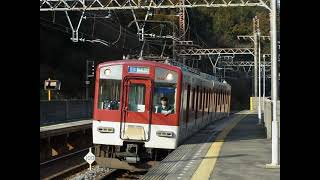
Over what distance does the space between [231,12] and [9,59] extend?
7219 cm

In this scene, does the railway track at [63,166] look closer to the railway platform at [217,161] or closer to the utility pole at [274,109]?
the railway platform at [217,161]

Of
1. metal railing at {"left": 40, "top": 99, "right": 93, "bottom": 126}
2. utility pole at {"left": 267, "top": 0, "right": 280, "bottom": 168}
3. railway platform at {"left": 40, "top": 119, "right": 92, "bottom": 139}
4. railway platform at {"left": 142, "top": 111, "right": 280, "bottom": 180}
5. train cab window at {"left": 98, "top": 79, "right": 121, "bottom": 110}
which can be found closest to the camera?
railway platform at {"left": 142, "top": 111, "right": 280, "bottom": 180}

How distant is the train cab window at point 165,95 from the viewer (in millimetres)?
13062

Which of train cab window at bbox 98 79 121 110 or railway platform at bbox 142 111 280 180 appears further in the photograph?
train cab window at bbox 98 79 121 110

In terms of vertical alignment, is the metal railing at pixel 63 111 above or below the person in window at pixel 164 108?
below

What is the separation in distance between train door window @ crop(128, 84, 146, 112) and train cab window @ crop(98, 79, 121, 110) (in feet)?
0.97

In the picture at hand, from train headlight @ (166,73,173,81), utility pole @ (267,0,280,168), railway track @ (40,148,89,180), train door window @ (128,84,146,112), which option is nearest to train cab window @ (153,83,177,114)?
train headlight @ (166,73,173,81)

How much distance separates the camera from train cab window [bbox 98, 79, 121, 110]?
13.2 meters

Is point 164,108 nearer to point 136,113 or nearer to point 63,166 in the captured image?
point 136,113

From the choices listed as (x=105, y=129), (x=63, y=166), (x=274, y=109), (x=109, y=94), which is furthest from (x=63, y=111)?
(x=274, y=109)

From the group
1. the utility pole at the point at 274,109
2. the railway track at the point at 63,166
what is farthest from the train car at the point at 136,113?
the utility pole at the point at 274,109

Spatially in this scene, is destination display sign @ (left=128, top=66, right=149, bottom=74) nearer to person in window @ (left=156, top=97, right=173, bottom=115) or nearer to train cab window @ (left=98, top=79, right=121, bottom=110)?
train cab window @ (left=98, top=79, right=121, bottom=110)

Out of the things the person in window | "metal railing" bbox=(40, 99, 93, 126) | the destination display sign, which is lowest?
"metal railing" bbox=(40, 99, 93, 126)
